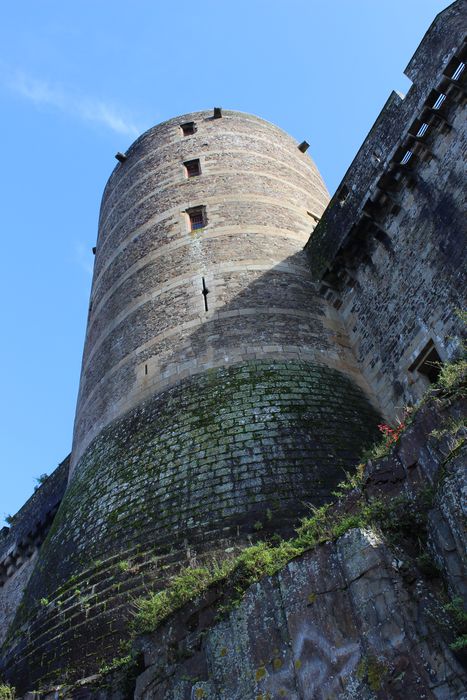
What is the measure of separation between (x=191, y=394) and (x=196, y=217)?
15.2 feet

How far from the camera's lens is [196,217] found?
12.5 m

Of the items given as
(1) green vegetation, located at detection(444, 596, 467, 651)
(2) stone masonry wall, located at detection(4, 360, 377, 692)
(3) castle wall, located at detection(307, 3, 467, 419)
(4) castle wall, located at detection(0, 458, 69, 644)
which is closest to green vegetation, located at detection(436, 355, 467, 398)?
(1) green vegetation, located at detection(444, 596, 467, 651)

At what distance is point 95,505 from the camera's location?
8.70 m

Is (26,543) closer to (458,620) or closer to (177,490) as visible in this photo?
(177,490)

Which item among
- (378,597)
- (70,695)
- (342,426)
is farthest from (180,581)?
(342,426)

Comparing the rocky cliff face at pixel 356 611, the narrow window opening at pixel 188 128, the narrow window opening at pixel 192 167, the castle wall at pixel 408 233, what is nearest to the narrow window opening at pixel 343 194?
the castle wall at pixel 408 233

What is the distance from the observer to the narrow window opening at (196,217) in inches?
485

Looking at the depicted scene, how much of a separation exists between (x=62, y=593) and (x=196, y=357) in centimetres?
369

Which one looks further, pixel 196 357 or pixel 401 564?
pixel 196 357

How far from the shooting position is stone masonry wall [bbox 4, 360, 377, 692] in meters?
7.09

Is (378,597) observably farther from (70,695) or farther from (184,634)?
(70,695)

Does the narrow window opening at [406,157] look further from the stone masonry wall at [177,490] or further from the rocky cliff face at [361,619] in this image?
the rocky cliff face at [361,619]

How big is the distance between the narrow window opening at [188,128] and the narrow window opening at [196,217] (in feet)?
11.1

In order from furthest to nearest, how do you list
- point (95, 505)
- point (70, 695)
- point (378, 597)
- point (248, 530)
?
1. point (95, 505)
2. point (248, 530)
3. point (70, 695)
4. point (378, 597)
